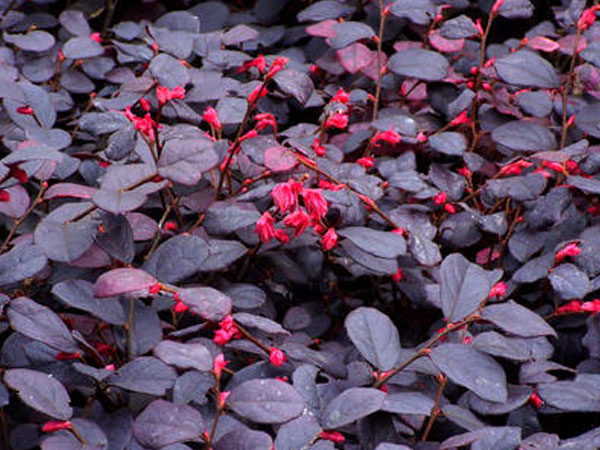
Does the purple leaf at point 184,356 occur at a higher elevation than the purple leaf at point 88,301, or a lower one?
higher

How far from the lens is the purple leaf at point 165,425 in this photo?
2.75 ft

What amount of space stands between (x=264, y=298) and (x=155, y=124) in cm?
31

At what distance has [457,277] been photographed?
1.08 meters

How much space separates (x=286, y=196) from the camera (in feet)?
3.43

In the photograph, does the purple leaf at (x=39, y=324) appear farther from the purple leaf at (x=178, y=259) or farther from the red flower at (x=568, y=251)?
the red flower at (x=568, y=251)

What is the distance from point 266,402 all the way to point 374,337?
214 millimetres

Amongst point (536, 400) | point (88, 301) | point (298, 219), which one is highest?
point (298, 219)

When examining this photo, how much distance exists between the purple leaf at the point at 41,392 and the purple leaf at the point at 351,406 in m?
0.30

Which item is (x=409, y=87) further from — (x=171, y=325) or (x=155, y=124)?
(x=171, y=325)

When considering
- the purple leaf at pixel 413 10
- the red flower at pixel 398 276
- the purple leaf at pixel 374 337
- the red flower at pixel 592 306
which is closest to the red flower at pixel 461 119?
the purple leaf at pixel 413 10

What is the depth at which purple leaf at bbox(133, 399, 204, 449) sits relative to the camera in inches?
33.0

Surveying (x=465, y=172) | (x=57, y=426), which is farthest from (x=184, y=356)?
(x=465, y=172)

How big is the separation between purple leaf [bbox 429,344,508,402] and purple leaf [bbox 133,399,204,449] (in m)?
0.30

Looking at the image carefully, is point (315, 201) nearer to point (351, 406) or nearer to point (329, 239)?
point (329, 239)
